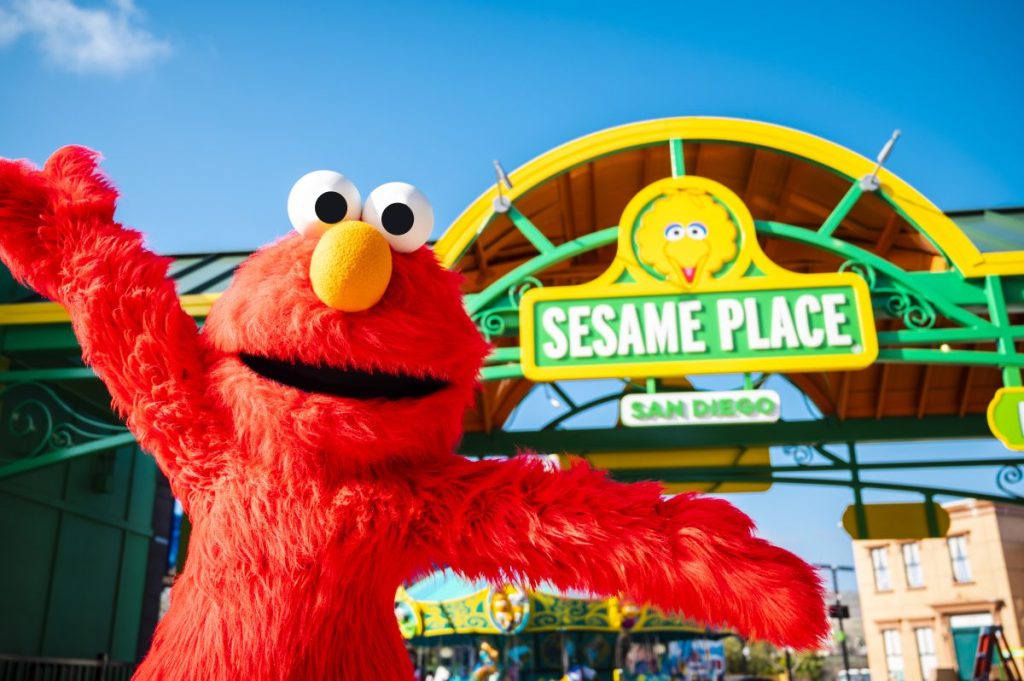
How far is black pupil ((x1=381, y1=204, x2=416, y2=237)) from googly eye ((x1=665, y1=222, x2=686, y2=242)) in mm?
4274

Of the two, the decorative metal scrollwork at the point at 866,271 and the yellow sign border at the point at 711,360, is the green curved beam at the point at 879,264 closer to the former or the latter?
the decorative metal scrollwork at the point at 866,271

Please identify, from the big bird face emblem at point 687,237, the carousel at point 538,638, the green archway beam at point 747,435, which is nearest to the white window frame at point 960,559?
the carousel at point 538,638

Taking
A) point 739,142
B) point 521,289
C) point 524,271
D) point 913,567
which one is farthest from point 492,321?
point 913,567

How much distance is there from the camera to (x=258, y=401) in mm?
1703

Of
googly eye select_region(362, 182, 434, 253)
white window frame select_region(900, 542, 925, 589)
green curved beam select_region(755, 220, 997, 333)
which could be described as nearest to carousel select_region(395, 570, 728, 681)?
green curved beam select_region(755, 220, 997, 333)

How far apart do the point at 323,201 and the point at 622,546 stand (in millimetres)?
934

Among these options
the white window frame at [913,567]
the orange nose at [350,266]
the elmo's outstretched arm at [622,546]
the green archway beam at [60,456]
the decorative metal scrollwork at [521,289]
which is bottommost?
the elmo's outstretched arm at [622,546]

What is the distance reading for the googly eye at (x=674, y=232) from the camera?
5.78 metres

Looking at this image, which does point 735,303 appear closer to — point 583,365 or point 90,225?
point 583,365

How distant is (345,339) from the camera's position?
164 cm

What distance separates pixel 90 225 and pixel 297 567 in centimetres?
95

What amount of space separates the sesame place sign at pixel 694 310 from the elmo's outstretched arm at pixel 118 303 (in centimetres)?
373

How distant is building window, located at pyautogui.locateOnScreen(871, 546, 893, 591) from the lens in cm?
2673

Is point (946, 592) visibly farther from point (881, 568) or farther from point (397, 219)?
point (397, 219)
